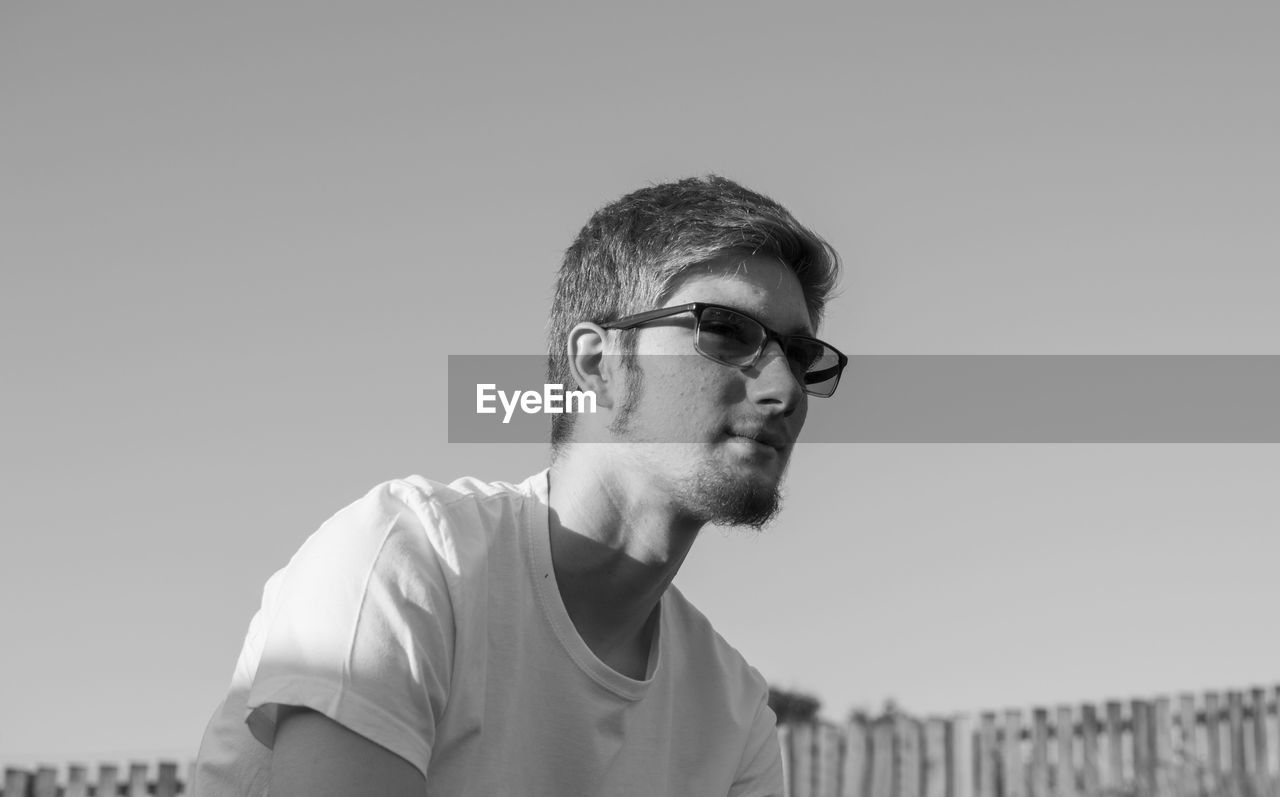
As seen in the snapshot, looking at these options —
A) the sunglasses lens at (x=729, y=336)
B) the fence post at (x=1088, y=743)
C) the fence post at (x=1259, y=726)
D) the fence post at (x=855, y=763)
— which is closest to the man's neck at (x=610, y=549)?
the sunglasses lens at (x=729, y=336)

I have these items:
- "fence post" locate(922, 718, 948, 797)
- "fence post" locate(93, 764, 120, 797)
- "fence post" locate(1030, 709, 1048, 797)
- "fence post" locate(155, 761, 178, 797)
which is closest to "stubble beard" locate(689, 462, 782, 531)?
"fence post" locate(1030, 709, 1048, 797)

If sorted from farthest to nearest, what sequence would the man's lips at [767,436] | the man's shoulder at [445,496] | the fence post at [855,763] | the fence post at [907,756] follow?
the fence post at [855,763]
the fence post at [907,756]
the man's lips at [767,436]
the man's shoulder at [445,496]

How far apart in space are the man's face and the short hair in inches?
2.0

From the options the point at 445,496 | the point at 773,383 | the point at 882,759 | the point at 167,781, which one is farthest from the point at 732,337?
the point at 167,781

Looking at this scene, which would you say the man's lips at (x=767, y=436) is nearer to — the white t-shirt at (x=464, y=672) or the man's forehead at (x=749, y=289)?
the man's forehead at (x=749, y=289)

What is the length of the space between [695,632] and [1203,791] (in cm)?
283

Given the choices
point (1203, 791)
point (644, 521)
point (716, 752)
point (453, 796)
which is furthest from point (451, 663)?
point (1203, 791)

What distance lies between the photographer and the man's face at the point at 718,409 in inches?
99.7

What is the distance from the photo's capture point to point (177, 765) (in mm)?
9875

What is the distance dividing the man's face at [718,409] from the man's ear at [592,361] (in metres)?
0.09

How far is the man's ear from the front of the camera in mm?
2771

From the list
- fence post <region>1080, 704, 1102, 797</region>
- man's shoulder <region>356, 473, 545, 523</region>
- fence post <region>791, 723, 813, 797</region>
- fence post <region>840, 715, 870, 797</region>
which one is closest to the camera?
man's shoulder <region>356, 473, 545, 523</region>

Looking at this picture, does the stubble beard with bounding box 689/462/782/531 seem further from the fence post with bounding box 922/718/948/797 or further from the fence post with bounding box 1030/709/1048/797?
the fence post with bounding box 922/718/948/797

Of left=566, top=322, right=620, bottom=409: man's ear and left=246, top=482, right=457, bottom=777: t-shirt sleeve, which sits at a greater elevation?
left=566, top=322, right=620, bottom=409: man's ear
